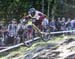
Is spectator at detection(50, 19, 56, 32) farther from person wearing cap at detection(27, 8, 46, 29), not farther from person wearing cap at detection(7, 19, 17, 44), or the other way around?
person wearing cap at detection(7, 19, 17, 44)

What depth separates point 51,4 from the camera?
610cm

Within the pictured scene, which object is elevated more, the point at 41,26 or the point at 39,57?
the point at 41,26

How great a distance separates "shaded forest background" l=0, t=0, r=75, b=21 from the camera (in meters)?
6.08

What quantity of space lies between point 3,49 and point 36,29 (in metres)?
0.57

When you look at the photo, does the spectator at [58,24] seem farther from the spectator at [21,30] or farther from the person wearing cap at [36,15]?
the spectator at [21,30]

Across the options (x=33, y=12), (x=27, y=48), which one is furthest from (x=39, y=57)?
(x=33, y=12)

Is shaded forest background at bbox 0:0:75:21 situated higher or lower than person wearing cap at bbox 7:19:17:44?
higher

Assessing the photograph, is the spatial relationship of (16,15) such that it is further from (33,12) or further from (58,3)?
(58,3)

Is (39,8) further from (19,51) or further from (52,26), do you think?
(19,51)

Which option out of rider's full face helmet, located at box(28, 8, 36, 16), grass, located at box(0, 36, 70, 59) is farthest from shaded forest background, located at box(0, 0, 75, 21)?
grass, located at box(0, 36, 70, 59)

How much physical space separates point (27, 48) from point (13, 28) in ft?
1.18

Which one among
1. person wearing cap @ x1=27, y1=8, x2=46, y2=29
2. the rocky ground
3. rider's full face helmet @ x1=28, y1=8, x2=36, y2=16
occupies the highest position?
rider's full face helmet @ x1=28, y1=8, x2=36, y2=16

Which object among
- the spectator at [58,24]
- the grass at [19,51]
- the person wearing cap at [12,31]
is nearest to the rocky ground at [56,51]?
the grass at [19,51]

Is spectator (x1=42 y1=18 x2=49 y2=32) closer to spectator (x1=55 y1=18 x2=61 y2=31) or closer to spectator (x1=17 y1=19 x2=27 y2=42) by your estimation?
spectator (x1=55 y1=18 x2=61 y2=31)
